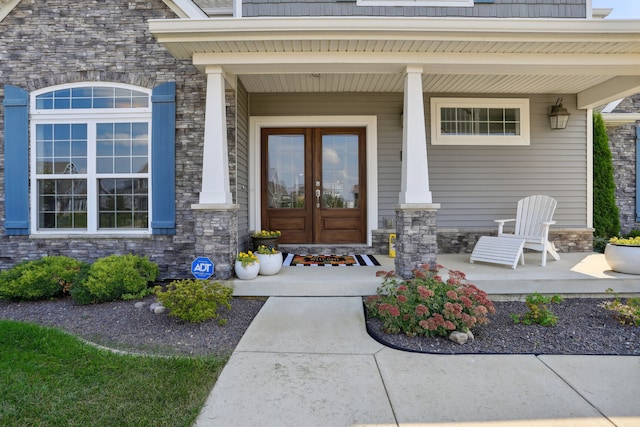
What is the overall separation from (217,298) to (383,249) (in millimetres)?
3072

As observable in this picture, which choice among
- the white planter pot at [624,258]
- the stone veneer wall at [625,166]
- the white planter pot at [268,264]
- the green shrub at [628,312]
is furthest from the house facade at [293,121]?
the green shrub at [628,312]

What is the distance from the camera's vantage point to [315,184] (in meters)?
5.95

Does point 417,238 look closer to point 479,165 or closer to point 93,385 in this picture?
point 479,165

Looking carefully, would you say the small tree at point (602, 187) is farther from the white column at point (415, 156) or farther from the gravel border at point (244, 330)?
the white column at point (415, 156)

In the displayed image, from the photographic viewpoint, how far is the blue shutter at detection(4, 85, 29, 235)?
4.83 m

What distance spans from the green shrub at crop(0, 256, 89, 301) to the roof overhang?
9.32 ft

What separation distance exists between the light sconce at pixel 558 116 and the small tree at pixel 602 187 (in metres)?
1.25

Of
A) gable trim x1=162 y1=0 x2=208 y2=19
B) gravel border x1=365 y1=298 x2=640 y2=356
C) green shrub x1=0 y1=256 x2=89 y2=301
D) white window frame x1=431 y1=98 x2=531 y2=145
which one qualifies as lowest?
gravel border x1=365 y1=298 x2=640 y2=356

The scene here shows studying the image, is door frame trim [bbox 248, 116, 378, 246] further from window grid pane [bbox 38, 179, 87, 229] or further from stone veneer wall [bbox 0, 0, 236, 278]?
window grid pane [bbox 38, 179, 87, 229]

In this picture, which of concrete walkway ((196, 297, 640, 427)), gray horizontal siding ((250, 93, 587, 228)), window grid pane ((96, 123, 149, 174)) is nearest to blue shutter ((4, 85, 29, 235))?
window grid pane ((96, 123, 149, 174))

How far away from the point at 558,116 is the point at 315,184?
13.2ft

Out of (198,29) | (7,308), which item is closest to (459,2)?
(198,29)

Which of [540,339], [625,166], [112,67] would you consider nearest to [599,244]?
[625,166]

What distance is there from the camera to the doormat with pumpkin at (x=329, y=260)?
16.5 feet
